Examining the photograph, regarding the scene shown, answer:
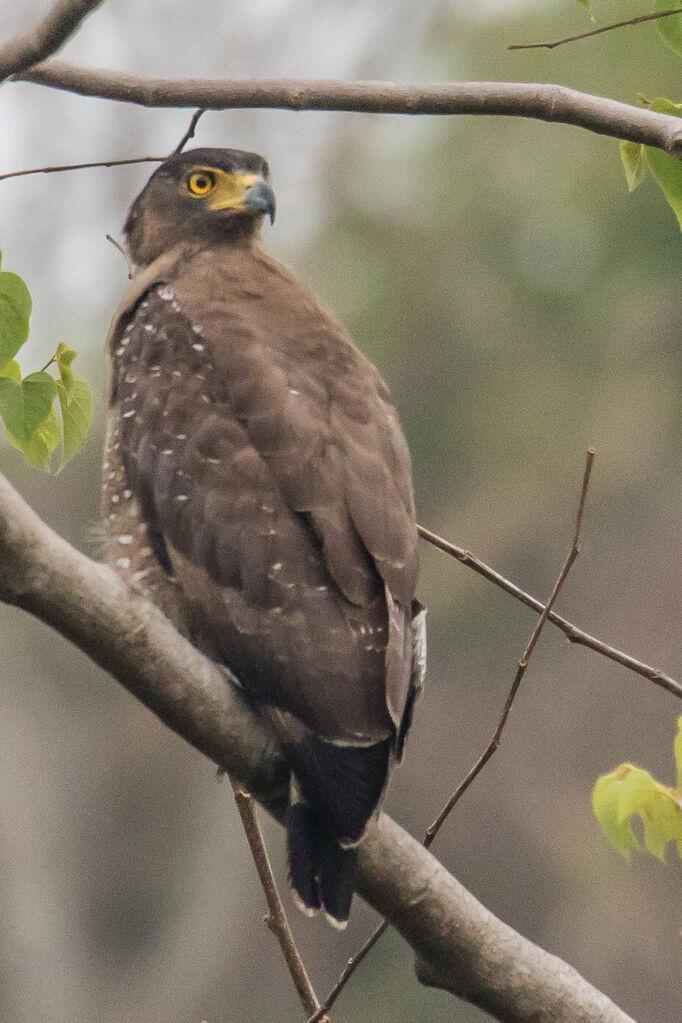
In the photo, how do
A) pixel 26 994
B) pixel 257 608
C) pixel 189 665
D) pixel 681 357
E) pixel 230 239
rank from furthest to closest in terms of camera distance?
1. pixel 681 357
2. pixel 26 994
3. pixel 230 239
4. pixel 257 608
5. pixel 189 665

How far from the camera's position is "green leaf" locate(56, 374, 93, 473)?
163 cm

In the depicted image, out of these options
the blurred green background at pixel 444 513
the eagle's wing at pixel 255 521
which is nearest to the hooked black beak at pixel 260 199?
the eagle's wing at pixel 255 521

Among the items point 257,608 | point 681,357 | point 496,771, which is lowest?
point 496,771

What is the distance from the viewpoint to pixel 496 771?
7176 millimetres

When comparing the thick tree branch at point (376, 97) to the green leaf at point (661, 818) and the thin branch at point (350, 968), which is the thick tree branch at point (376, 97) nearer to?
the green leaf at point (661, 818)

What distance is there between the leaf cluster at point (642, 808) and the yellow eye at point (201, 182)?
1.39m

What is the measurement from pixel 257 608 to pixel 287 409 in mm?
294

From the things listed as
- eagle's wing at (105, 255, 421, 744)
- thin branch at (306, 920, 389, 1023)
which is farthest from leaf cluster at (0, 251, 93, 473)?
thin branch at (306, 920, 389, 1023)

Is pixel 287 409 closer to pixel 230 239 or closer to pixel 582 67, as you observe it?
pixel 230 239

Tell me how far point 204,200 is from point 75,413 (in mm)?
884

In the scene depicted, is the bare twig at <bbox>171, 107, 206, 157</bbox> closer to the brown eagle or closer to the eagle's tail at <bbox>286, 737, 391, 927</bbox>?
the brown eagle

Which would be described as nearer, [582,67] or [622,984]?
[622,984]

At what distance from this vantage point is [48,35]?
1.28m

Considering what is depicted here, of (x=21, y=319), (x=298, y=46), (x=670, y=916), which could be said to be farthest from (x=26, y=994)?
(x=21, y=319)
